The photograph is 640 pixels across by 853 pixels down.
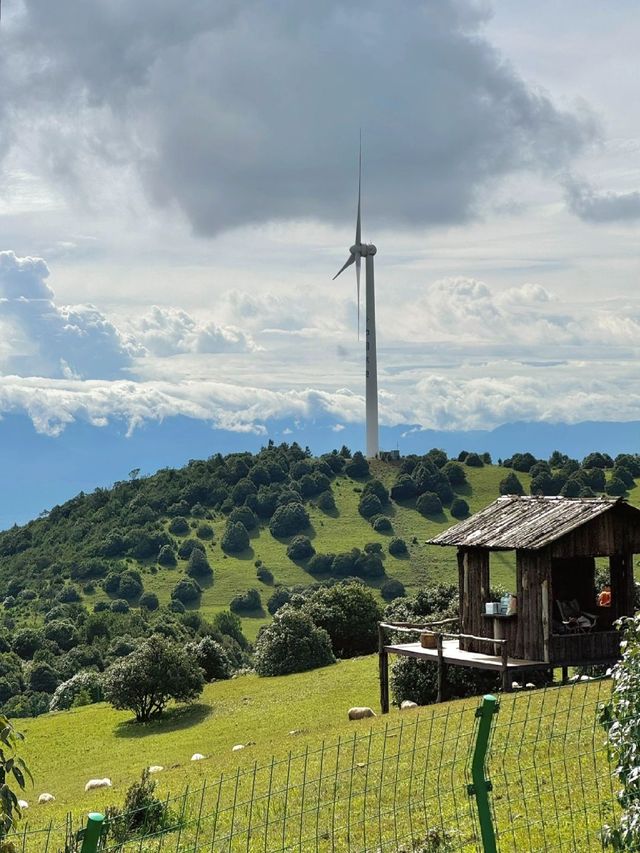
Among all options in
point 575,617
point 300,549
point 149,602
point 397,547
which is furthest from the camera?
point 300,549

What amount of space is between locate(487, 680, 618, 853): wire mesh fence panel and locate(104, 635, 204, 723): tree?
22.4 m

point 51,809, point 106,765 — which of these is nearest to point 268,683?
point 106,765

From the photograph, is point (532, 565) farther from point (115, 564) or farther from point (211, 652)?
point (115, 564)

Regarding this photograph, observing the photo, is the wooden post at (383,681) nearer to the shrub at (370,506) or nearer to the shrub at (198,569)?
the shrub at (198,569)

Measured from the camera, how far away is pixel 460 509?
134m

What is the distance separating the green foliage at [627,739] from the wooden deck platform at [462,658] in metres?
19.9

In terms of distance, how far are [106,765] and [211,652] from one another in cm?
2046

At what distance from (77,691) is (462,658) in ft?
116

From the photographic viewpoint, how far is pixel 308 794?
2025 centimetres

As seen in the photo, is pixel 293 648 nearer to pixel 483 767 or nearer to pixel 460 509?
pixel 483 767

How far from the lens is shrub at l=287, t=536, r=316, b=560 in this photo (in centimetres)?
13312

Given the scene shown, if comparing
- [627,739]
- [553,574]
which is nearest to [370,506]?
[553,574]

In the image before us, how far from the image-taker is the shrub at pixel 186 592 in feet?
402

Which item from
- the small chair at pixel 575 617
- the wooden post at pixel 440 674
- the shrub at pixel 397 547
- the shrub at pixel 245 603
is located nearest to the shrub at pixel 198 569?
the shrub at pixel 245 603
